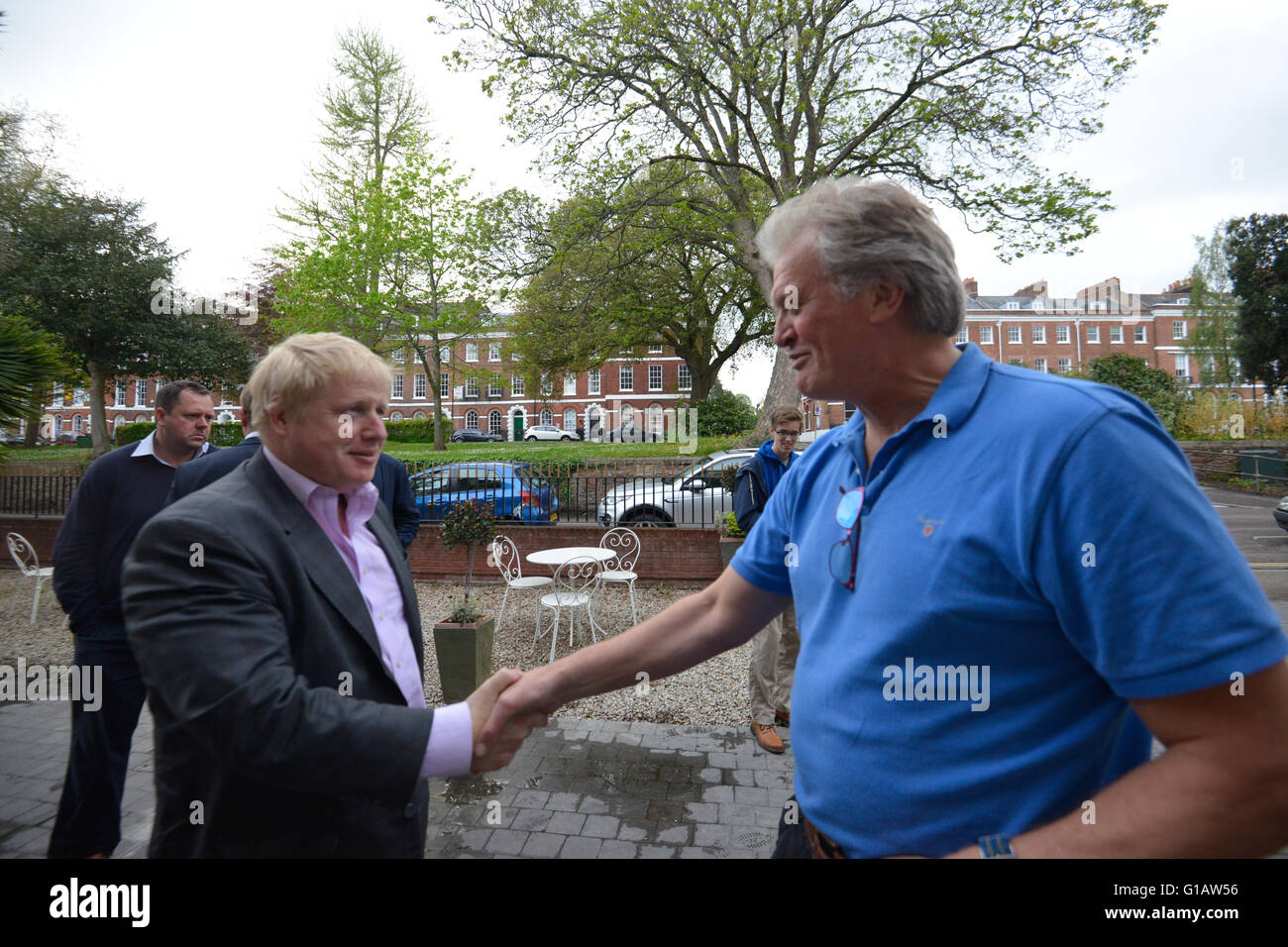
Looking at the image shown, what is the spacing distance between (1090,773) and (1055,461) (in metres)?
0.54

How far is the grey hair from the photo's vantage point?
4.67ft

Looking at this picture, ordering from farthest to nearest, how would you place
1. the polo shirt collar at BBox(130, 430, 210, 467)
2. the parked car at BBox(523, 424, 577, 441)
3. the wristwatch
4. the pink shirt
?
the parked car at BBox(523, 424, 577, 441) → the polo shirt collar at BBox(130, 430, 210, 467) → the pink shirt → the wristwatch

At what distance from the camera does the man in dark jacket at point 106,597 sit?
319 centimetres

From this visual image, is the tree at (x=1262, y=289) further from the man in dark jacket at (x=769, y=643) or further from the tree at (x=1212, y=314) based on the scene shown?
the man in dark jacket at (x=769, y=643)

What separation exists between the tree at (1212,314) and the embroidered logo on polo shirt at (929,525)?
5549 cm

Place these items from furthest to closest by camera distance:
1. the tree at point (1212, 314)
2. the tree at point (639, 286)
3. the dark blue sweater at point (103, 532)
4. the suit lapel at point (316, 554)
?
the tree at point (1212, 314) → the tree at point (639, 286) → the dark blue sweater at point (103, 532) → the suit lapel at point (316, 554)

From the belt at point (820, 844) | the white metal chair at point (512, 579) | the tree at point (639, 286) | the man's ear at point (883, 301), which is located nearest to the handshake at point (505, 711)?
the belt at point (820, 844)

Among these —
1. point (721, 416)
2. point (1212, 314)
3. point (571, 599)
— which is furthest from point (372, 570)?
point (1212, 314)

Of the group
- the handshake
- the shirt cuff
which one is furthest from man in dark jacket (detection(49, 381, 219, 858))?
the shirt cuff

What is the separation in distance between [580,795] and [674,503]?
7.96 m

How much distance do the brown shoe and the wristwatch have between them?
3875 mm

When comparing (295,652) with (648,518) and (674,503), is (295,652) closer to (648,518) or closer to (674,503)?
(674,503)

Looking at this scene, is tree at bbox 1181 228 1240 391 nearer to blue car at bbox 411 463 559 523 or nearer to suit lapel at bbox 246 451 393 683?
blue car at bbox 411 463 559 523
